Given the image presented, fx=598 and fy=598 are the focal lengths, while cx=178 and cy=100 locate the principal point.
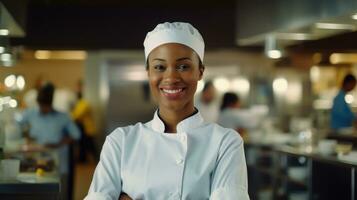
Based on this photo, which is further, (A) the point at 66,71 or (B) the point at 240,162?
(A) the point at 66,71

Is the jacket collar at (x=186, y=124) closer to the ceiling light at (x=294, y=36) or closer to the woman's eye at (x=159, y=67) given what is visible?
the woman's eye at (x=159, y=67)

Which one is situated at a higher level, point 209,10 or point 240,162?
point 209,10

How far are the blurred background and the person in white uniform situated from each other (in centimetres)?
240

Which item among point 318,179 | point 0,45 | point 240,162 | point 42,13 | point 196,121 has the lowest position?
point 318,179

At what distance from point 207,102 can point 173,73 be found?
19.8 ft

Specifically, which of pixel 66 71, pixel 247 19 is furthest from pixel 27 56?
pixel 247 19

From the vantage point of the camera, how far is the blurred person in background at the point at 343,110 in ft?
20.0

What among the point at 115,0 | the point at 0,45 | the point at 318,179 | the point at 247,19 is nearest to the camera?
the point at 0,45

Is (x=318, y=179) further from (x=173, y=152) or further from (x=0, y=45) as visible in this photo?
(x=173, y=152)

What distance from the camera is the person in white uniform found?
1.73 metres

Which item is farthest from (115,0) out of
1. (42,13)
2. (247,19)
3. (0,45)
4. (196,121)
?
(196,121)

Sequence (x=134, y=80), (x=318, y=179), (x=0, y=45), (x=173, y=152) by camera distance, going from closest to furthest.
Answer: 1. (x=173, y=152)
2. (x=0, y=45)
3. (x=318, y=179)
4. (x=134, y=80)

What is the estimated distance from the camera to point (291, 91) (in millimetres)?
9648

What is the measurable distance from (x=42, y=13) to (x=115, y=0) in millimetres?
944
